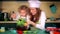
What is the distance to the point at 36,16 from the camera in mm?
2789

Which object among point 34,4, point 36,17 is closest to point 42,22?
point 36,17

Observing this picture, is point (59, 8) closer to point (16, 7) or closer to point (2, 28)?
point (16, 7)

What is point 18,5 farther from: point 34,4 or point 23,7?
point 34,4

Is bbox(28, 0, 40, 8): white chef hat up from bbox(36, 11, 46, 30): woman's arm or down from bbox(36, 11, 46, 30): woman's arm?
up

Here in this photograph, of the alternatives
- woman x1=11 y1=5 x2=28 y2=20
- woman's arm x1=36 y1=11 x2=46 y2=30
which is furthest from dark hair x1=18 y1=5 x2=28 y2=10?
woman's arm x1=36 y1=11 x2=46 y2=30

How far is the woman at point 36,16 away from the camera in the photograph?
2777mm

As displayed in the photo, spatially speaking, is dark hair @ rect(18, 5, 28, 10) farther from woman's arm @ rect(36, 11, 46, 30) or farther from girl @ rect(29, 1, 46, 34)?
woman's arm @ rect(36, 11, 46, 30)

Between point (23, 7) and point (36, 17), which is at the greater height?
point (23, 7)

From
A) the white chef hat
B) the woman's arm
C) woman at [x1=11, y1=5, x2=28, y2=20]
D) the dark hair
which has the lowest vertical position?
the woman's arm

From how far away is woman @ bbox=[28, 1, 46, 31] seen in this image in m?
2.78

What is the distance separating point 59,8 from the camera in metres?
→ 2.78

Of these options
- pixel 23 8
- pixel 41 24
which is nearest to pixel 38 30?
pixel 41 24

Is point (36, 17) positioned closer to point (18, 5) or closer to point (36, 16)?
point (36, 16)

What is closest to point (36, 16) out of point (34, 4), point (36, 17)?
point (36, 17)
